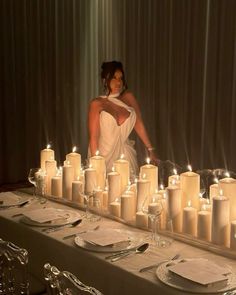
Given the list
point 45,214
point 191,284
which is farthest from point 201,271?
point 45,214

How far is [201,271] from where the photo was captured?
2.05m

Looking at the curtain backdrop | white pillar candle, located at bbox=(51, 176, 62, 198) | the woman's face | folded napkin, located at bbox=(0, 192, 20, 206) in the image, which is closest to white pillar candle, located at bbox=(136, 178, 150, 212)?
white pillar candle, located at bbox=(51, 176, 62, 198)

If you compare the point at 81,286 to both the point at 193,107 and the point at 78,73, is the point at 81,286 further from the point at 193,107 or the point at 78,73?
the point at 78,73

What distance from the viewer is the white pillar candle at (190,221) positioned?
2.52 metres

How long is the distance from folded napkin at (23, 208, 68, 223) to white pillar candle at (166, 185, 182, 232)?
0.62 metres

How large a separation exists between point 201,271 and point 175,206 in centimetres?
56

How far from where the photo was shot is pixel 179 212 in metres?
2.59

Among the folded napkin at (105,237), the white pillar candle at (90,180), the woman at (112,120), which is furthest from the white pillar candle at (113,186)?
the woman at (112,120)

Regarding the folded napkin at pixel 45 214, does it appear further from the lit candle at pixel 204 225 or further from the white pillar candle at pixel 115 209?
the lit candle at pixel 204 225

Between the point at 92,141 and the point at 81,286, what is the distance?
→ 10.2 feet

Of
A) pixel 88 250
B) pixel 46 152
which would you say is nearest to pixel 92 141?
pixel 46 152

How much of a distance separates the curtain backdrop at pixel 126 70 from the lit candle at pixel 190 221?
3621 mm

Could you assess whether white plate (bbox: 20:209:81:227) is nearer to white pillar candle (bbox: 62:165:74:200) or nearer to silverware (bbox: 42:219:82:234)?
silverware (bbox: 42:219:82:234)

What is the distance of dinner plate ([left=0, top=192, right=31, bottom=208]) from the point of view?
10.5ft
